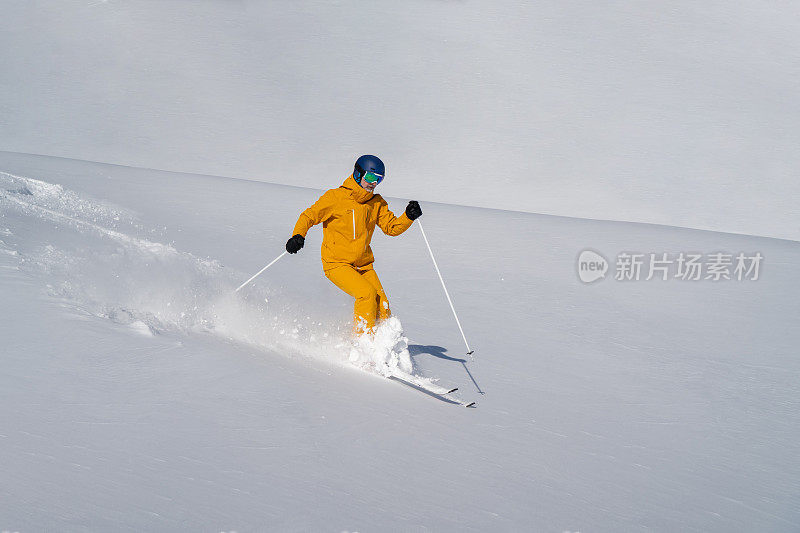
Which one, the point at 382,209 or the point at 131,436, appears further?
the point at 382,209

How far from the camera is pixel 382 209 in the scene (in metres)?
5.61

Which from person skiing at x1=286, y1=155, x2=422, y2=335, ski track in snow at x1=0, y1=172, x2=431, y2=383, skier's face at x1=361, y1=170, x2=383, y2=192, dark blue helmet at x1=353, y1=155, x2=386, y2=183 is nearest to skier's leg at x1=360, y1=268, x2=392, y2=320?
person skiing at x1=286, y1=155, x2=422, y2=335

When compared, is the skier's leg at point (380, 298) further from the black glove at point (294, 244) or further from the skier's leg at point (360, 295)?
the black glove at point (294, 244)

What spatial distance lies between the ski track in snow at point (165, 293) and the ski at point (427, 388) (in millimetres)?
82

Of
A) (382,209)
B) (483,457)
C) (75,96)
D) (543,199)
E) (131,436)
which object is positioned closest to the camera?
(131,436)

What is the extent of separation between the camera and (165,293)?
19.2 feet

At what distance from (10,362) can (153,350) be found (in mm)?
745

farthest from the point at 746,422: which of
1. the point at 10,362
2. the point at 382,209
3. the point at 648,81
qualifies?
the point at 648,81

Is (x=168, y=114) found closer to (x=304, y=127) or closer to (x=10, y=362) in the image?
(x=304, y=127)

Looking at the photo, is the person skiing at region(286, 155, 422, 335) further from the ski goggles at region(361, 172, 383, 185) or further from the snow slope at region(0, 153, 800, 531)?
the snow slope at region(0, 153, 800, 531)

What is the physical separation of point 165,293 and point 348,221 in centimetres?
157

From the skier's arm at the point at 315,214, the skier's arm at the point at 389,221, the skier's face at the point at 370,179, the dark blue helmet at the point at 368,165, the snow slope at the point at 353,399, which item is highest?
the dark blue helmet at the point at 368,165

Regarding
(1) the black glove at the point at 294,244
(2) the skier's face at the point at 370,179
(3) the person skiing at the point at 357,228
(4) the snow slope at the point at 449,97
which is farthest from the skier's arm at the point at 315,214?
(4) the snow slope at the point at 449,97

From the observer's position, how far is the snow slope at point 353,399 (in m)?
2.92
